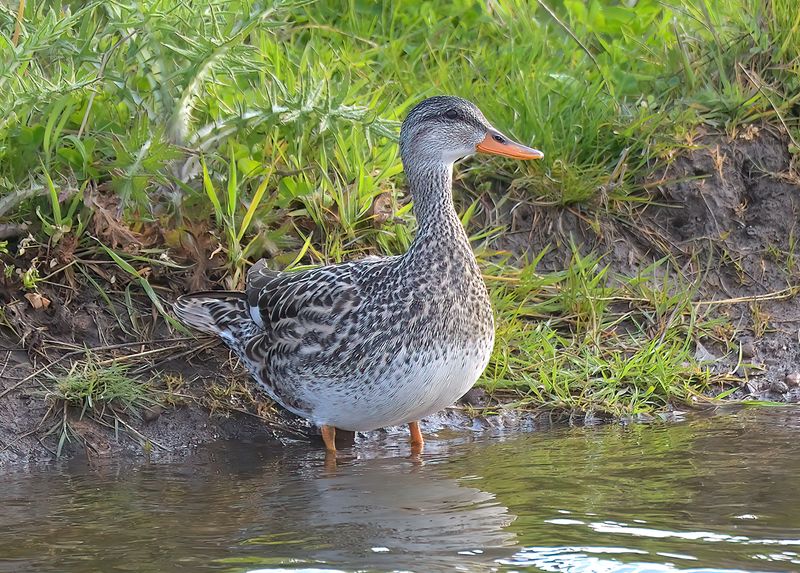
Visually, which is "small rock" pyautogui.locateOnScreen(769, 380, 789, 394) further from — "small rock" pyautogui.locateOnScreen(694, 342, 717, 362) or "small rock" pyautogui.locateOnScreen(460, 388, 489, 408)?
"small rock" pyautogui.locateOnScreen(460, 388, 489, 408)

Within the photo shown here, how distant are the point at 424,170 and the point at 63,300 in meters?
1.78

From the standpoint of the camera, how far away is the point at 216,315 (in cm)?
604

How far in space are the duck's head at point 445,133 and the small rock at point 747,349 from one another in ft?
5.31

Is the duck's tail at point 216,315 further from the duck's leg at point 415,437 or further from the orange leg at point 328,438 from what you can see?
the duck's leg at point 415,437

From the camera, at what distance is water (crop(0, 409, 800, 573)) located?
4227 millimetres

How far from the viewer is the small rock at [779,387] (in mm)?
6570

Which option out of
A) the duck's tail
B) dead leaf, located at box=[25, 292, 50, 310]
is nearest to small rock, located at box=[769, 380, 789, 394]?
the duck's tail

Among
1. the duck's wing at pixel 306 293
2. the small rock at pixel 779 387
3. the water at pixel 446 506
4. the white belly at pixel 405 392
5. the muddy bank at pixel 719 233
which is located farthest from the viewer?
the muddy bank at pixel 719 233

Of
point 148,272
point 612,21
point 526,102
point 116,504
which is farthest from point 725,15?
point 116,504

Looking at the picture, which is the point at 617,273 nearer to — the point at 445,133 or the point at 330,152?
the point at 445,133

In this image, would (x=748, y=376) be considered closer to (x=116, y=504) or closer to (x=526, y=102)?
(x=526, y=102)

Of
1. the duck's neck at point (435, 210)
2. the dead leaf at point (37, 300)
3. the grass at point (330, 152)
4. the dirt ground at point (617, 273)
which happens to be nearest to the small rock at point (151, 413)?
the dirt ground at point (617, 273)

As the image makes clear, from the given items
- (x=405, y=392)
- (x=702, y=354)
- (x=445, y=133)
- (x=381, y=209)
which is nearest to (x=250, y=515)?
(x=405, y=392)

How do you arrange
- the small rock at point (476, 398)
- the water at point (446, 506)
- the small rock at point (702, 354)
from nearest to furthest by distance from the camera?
1. the water at point (446, 506)
2. the small rock at point (476, 398)
3. the small rock at point (702, 354)
